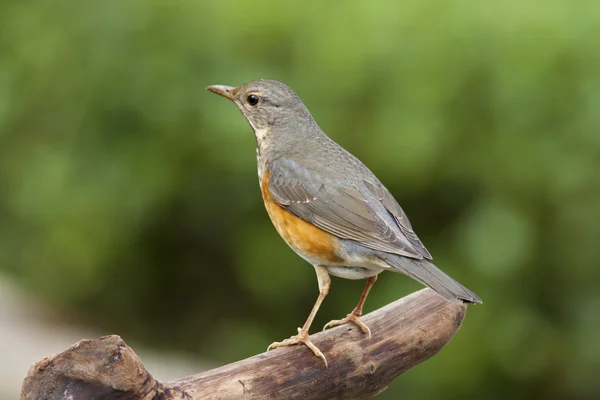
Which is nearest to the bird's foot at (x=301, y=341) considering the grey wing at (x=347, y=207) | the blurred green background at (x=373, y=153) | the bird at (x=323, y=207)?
the bird at (x=323, y=207)

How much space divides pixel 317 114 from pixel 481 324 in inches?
66.9

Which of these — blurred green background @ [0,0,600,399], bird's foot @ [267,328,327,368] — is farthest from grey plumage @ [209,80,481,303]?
blurred green background @ [0,0,600,399]

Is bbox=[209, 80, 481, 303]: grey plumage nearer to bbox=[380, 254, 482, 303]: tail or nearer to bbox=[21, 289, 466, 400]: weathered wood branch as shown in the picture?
bbox=[380, 254, 482, 303]: tail

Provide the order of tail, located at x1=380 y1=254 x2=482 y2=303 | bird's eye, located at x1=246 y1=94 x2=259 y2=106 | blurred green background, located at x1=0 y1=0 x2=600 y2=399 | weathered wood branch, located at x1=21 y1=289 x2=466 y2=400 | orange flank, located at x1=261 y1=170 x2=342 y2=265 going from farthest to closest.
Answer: blurred green background, located at x1=0 y1=0 x2=600 y2=399 < bird's eye, located at x1=246 y1=94 x2=259 y2=106 < orange flank, located at x1=261 y1=170 x2=342 y2=265 < tail, located at x1=380 y1=254 x2=482 y2=303 < weathered wood branch, located at x1=21 y1=289 x2=466 y2=400

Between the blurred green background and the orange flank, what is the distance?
5.26 feet

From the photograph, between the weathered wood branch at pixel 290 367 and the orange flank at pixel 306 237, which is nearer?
the weathered wood branch at pixel 290 367

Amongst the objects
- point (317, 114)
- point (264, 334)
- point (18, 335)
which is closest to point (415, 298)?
point (317, 114)

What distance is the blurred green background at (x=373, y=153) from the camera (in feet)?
19.5

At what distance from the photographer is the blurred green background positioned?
19.5 feet

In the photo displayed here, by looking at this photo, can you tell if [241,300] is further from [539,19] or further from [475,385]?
[539,19]

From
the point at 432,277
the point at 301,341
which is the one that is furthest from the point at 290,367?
the point at 432,277

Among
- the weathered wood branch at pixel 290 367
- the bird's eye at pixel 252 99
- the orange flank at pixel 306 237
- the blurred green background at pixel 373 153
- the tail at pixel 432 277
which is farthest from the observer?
the blurred green background at pixel 373 153

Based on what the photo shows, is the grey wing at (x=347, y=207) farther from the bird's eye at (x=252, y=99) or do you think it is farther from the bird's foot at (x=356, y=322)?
the bird's foot at (x=356, y=322)

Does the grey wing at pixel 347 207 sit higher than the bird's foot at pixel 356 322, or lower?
higher
